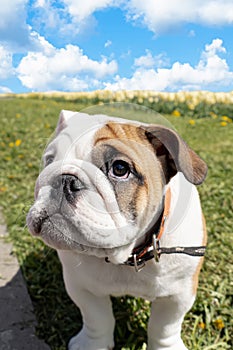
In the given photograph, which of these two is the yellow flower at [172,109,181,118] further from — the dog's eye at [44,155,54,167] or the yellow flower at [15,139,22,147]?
the dog's eye at [44,155,54,167]

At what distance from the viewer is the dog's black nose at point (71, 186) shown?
1507mm

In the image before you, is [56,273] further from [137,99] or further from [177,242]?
[137,99]

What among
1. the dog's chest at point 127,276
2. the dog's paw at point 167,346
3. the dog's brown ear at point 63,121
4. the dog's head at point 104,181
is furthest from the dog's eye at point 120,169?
the dog's paw at point 167,346

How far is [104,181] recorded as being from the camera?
60.2 inches

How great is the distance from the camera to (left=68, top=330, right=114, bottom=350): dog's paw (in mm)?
2371

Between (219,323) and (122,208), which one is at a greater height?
(122,208)

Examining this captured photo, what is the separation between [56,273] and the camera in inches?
121

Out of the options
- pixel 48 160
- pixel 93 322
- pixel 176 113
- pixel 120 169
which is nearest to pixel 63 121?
pixel 48 160

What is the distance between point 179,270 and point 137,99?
25.8 ft

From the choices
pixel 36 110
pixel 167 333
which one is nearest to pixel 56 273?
pixel 167 333

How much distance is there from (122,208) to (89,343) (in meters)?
1.15

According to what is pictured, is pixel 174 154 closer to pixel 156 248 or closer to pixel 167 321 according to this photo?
pixel 156 248

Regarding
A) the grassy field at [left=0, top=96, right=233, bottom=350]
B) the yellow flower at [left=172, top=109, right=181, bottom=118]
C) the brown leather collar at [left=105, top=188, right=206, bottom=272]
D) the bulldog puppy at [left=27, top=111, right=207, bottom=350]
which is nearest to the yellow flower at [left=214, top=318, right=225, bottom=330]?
the grassy field at [left=0, top=96, right=233, bottom=350]

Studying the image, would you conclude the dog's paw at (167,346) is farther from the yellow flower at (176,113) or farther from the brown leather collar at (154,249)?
the yellow flower at (176,113)
